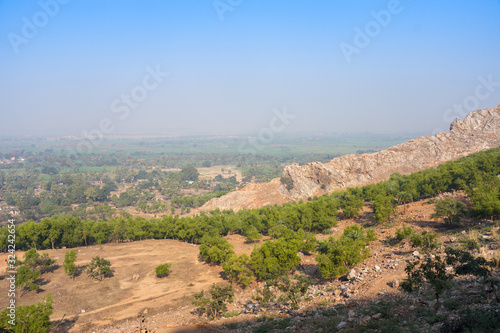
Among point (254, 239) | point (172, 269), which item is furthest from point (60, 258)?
point (254, 239)

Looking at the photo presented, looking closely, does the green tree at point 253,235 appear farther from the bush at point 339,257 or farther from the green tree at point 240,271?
the bush at point 339,257

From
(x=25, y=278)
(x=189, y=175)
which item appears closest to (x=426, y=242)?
(x=25, y=278)

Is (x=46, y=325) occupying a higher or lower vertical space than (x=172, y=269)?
higher

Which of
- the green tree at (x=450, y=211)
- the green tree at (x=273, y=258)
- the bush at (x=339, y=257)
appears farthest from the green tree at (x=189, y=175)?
the green tree at (x=450, y=211)

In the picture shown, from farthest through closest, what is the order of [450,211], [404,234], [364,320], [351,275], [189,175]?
[189,175]
[450,211]
[404,234]
[351,275]
[364,320]

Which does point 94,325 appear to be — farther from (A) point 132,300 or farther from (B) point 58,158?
(B) point 58,158

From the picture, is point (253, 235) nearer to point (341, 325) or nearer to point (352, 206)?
point (352, 206)

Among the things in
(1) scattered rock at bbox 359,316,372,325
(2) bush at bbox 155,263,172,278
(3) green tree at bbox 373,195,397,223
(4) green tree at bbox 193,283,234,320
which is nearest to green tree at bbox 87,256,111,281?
(2) bush at bbox 155,263,172,278

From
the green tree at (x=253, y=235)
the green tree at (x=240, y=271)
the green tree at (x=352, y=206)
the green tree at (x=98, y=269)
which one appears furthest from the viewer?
the green tree at (x=352, y=206)

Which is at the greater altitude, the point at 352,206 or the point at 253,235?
the point at 352,206
